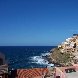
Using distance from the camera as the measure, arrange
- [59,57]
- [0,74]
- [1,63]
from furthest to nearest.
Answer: [59,57] → [1,63] → [0,74]

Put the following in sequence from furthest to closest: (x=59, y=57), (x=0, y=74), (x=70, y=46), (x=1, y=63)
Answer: (x=70, y=46) < (x=59, y=57) < (x=1, y=63) < (x=0, y=74)

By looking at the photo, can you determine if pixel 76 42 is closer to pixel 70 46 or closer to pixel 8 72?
pixel 70 46

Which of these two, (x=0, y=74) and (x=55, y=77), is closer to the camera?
(x=0, y=74)

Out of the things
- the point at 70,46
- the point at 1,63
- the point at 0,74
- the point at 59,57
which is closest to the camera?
the point at 0,74

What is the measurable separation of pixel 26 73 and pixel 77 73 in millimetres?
7610

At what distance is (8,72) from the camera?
1383 inches

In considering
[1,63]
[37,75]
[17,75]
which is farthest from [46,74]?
[1,63]

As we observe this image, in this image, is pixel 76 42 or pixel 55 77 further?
pixel 76 42

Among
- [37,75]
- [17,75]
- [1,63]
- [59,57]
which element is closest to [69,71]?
[37,75]

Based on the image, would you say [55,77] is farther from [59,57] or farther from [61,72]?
[59,57]

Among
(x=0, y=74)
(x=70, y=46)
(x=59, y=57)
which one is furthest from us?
(x=70, y=46)

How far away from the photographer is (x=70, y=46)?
488 feet

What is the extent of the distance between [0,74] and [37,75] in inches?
263

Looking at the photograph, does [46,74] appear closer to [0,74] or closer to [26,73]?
[26,73]
